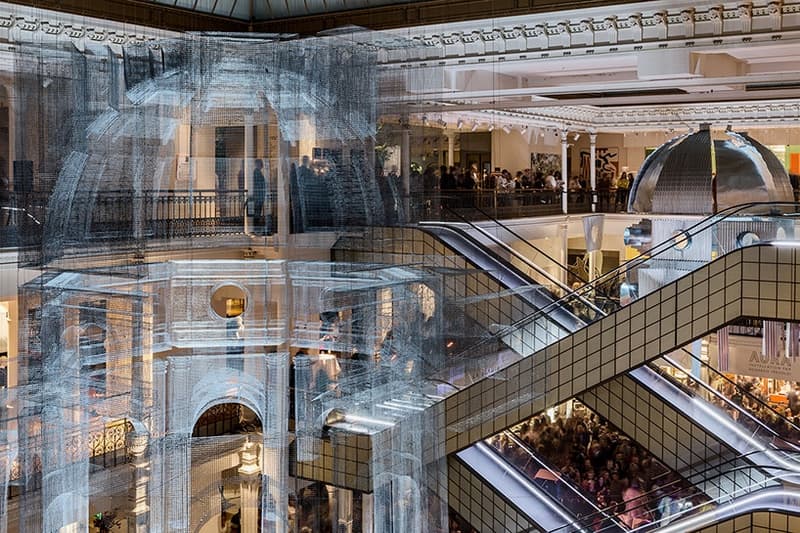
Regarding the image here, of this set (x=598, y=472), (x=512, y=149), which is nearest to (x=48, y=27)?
(x=598, y=472)

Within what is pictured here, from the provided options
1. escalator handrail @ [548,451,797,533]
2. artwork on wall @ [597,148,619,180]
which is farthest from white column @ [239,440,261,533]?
artwork on wall @ [597,148,619,180]

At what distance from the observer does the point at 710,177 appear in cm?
1318

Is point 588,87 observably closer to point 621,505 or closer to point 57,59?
point 621,505

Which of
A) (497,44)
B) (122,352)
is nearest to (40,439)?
(122,352)

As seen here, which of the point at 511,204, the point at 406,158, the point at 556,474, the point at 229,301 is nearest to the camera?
the point at 229,301

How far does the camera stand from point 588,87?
44.4ft

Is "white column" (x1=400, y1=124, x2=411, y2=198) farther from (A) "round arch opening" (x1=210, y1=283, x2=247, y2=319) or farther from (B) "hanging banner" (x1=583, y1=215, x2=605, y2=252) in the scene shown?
(B) "hanging banner" (x1=583, y1=215, x2=605, y2=252)

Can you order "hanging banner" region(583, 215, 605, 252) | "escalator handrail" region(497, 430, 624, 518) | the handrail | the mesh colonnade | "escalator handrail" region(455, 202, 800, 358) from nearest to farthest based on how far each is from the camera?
the mesh colonnade
"escalator handrail" region(455, 202, 800, 358)
the handrail
"escalator handrail" region(497, 430, 624, 518)
"hanging banner" region(583, 215, 605, 252)

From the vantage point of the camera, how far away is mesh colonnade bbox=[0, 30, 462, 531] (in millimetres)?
8695

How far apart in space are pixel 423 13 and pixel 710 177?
440cm

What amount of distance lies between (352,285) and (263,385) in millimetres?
1217

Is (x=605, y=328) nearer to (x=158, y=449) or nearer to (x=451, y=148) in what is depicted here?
(x=158, y=449)

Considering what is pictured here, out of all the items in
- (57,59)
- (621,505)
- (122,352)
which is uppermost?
(57,59)

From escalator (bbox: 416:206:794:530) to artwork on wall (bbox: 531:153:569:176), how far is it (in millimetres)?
12671
